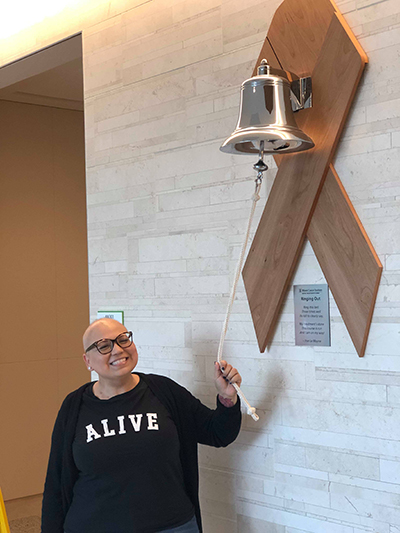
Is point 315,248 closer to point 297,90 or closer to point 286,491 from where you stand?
point 297,90

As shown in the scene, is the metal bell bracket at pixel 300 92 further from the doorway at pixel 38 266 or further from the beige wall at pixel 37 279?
the beige wall at pixel 37 279

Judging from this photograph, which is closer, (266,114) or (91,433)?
(266,114)

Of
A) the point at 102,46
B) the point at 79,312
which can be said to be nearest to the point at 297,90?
the point at 102,46

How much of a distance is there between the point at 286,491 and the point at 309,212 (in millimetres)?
867

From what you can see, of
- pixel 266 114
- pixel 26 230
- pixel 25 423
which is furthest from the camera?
pixel 26 230

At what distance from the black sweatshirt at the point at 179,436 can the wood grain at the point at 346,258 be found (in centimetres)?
47

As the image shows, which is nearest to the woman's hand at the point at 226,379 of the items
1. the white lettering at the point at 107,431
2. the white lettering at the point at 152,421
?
the white lettering at the point at 152,421

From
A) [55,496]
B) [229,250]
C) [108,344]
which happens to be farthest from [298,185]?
[55,496]

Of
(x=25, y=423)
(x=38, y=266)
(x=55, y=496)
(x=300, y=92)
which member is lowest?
(x=25, y=423)

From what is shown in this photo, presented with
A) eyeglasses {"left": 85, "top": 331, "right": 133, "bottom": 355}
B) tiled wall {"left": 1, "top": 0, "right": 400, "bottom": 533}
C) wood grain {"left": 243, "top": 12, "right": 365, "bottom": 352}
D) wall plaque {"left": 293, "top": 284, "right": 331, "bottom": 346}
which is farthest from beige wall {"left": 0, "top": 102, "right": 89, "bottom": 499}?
wall plaque {"left": 293, "top": 284, "right": 331, "bottom": 346}

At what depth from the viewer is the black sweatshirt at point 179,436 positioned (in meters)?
2.06

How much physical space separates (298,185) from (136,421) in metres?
0.88

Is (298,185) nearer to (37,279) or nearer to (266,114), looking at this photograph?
(266,114)

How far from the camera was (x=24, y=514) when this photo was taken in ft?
13.3
